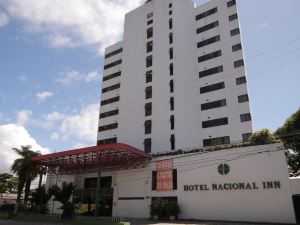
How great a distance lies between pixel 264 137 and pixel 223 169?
5.92m

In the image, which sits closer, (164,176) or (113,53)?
(164,176)

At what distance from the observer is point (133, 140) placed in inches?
2061

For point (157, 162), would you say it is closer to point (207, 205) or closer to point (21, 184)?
point (207, 205)

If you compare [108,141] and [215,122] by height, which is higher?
[215,122]

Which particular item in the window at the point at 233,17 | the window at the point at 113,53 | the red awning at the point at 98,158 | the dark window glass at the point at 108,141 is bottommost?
the red awning at the point at 98,158

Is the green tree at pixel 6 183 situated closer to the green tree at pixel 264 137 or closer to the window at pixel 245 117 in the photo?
the window at pixel 245 117

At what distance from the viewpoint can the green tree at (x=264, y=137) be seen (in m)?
31.0

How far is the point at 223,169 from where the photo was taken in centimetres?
3291

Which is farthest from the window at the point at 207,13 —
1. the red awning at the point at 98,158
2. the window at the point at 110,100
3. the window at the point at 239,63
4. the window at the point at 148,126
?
the red awning at the point at 98,158

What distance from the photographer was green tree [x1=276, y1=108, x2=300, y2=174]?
39.1 metres

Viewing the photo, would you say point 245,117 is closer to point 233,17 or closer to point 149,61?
point 233,17

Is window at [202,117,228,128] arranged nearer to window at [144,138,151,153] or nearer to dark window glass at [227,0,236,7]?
window at [144,138,151,153]

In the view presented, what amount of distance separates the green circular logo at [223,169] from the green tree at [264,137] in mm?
4155

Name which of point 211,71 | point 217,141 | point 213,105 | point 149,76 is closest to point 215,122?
point 213,105
